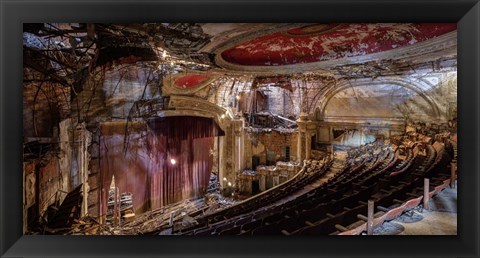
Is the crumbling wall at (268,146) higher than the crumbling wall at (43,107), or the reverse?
the crumbling wall at (43,107)

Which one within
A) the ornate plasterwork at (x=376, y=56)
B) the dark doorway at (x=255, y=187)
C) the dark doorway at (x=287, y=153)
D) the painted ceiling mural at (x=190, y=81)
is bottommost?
the dark doorway at (x=255, y=187)

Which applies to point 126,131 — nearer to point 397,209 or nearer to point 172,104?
point 172,104

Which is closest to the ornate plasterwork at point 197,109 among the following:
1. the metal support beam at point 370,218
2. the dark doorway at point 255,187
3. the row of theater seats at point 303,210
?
the dark doorway at point 255,187

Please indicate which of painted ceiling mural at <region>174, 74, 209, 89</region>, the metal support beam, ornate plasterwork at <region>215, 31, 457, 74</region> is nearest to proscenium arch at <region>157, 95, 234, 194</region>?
painted ceiling mural at <region>174, 74, 209, 89</region>

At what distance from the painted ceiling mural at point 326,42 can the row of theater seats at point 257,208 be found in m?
1.04

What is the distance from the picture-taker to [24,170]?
101 inches

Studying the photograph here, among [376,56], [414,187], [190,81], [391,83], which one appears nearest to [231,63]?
[190,81]

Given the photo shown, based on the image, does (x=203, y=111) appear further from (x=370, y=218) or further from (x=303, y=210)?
(x=370, y=218)

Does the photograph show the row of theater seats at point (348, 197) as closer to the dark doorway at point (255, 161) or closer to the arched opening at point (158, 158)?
the dark doorway at point (255, 161)

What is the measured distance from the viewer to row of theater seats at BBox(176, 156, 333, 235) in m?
2.83
